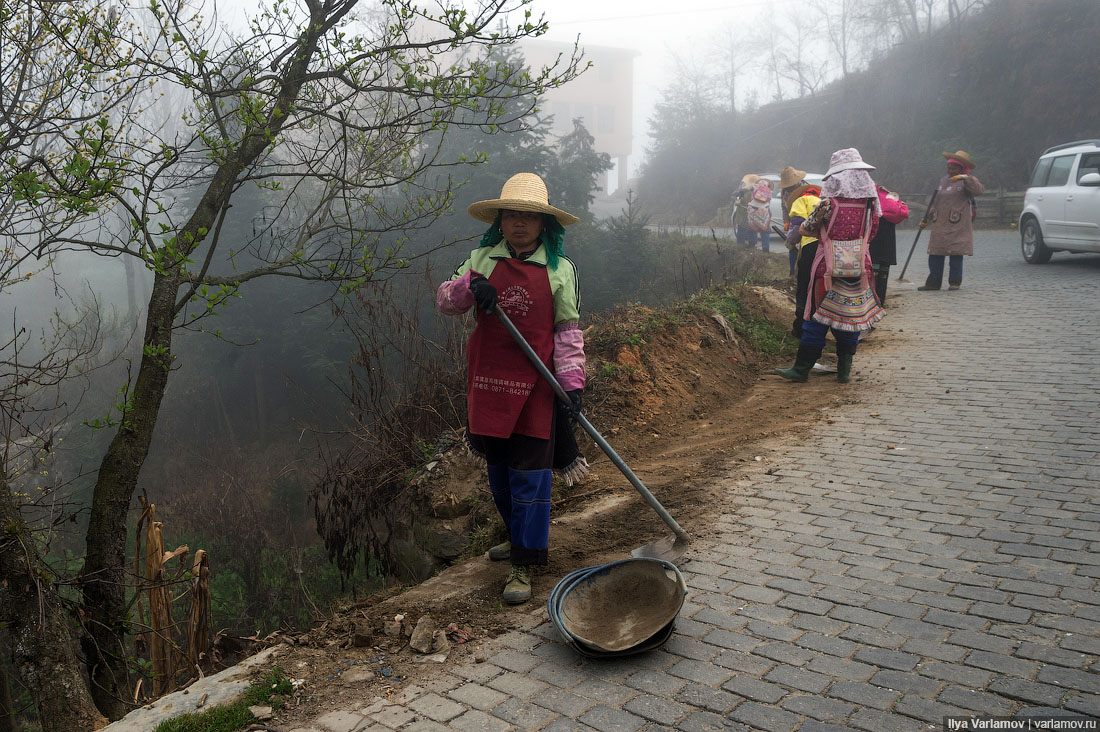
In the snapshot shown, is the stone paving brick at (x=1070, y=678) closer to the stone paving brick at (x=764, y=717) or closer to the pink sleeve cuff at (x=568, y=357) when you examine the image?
the stone paving brick at (x=764, y=717)

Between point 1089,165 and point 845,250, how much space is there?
8314 millimetres

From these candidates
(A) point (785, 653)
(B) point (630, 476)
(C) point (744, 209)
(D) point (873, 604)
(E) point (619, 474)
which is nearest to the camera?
(A) point (785, 653)

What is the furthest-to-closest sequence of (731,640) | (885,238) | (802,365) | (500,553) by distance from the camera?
1. (885,238)
2. (802,365)
3. (500,553)
4. (731,640)

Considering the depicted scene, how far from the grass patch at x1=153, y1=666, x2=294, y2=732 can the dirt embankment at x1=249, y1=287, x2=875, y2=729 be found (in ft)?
0.28

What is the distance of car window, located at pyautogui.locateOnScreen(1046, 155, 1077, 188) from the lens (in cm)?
1290

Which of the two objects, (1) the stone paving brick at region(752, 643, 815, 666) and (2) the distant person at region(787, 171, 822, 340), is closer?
(1) the stone paving brick at region(752, 643, 815, 666)

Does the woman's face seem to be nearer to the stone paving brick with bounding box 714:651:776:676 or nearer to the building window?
the stone paving brick with bounding box 714:651:776:676

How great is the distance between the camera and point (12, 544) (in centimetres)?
463

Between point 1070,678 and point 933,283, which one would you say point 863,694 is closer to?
point 1070,678

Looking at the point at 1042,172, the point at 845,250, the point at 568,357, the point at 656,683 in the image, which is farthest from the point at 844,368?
the point at 1042,172

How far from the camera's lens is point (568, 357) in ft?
13.0

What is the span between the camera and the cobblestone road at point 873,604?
285 cm

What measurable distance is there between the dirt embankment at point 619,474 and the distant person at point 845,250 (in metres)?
0.72

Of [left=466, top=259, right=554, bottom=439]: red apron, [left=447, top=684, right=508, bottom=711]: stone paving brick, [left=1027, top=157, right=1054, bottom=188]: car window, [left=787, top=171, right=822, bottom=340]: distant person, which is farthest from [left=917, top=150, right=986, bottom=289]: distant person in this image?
[left=447, top=684, right=508, bottom=711]: stone paving brick
